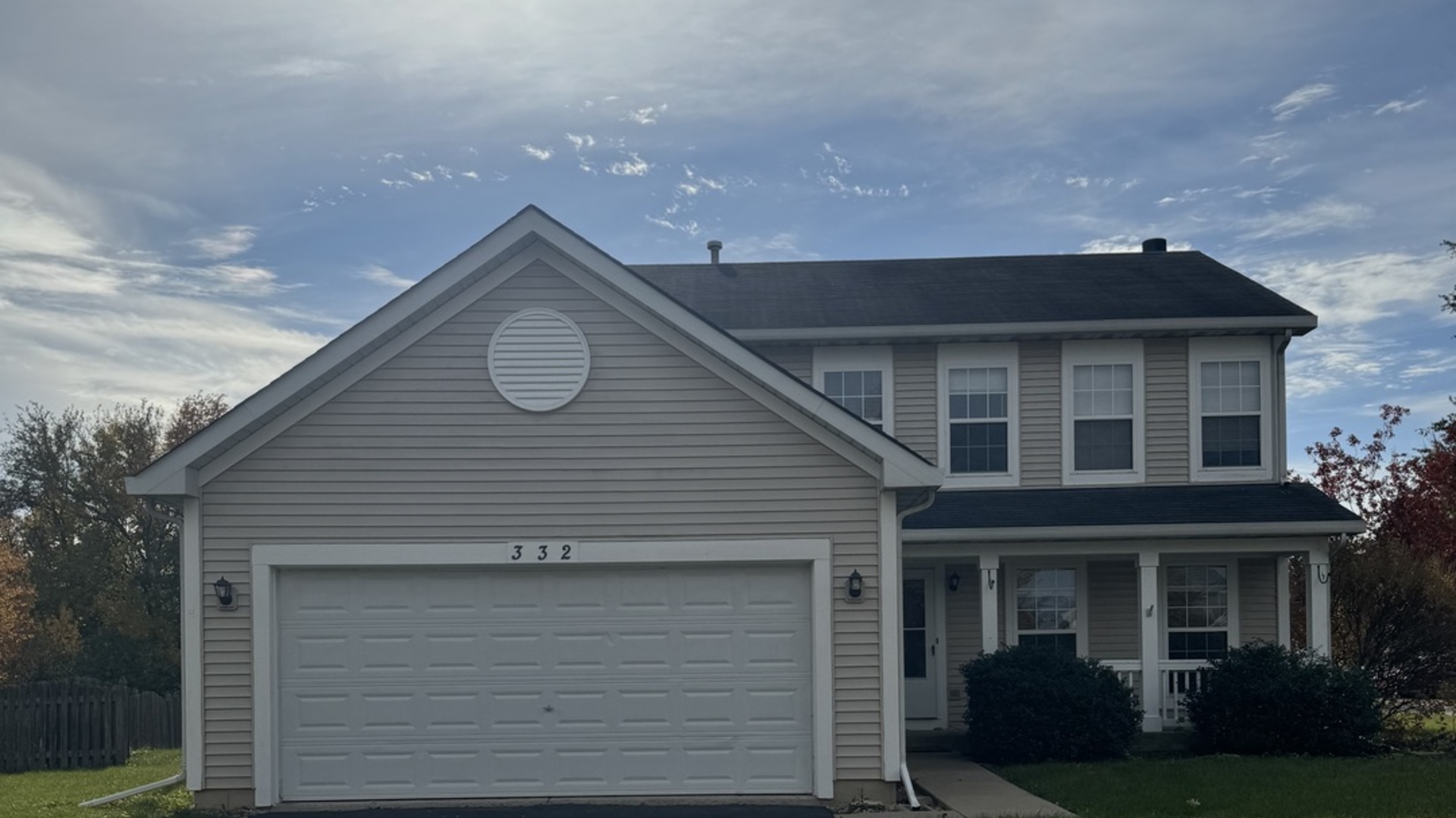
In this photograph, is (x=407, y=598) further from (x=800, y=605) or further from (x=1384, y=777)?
(x=1384, y=777)

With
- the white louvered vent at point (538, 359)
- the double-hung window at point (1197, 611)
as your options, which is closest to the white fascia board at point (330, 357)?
the white louvered vent at point (538, 359)

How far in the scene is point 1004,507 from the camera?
1573cm

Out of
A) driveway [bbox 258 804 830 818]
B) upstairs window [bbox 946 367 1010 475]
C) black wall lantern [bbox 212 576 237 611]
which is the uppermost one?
upstairs window [bbox 946 367 1010 475]

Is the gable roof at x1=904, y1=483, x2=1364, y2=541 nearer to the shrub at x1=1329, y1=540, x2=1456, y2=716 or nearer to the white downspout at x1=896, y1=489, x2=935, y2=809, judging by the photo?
the shrub at x1=1329, y1=540, x2=1456, y2=716

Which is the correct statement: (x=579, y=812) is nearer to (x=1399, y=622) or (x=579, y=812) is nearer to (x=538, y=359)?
(x=538, y=359)

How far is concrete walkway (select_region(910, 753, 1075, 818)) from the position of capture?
35.8 feet

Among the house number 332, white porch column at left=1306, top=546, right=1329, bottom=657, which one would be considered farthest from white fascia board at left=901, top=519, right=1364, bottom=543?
the house number 332

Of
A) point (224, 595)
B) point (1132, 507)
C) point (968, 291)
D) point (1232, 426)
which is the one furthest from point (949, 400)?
point (224, 595)

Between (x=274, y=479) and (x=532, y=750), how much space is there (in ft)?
11.1

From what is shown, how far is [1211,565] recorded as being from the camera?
54.0 feet

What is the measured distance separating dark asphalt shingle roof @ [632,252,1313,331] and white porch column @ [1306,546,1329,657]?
3.17 metres

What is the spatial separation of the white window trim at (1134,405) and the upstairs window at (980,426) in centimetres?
76

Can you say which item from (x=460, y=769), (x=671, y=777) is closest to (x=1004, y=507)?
(x=671, y=777)

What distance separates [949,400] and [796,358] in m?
2.10
